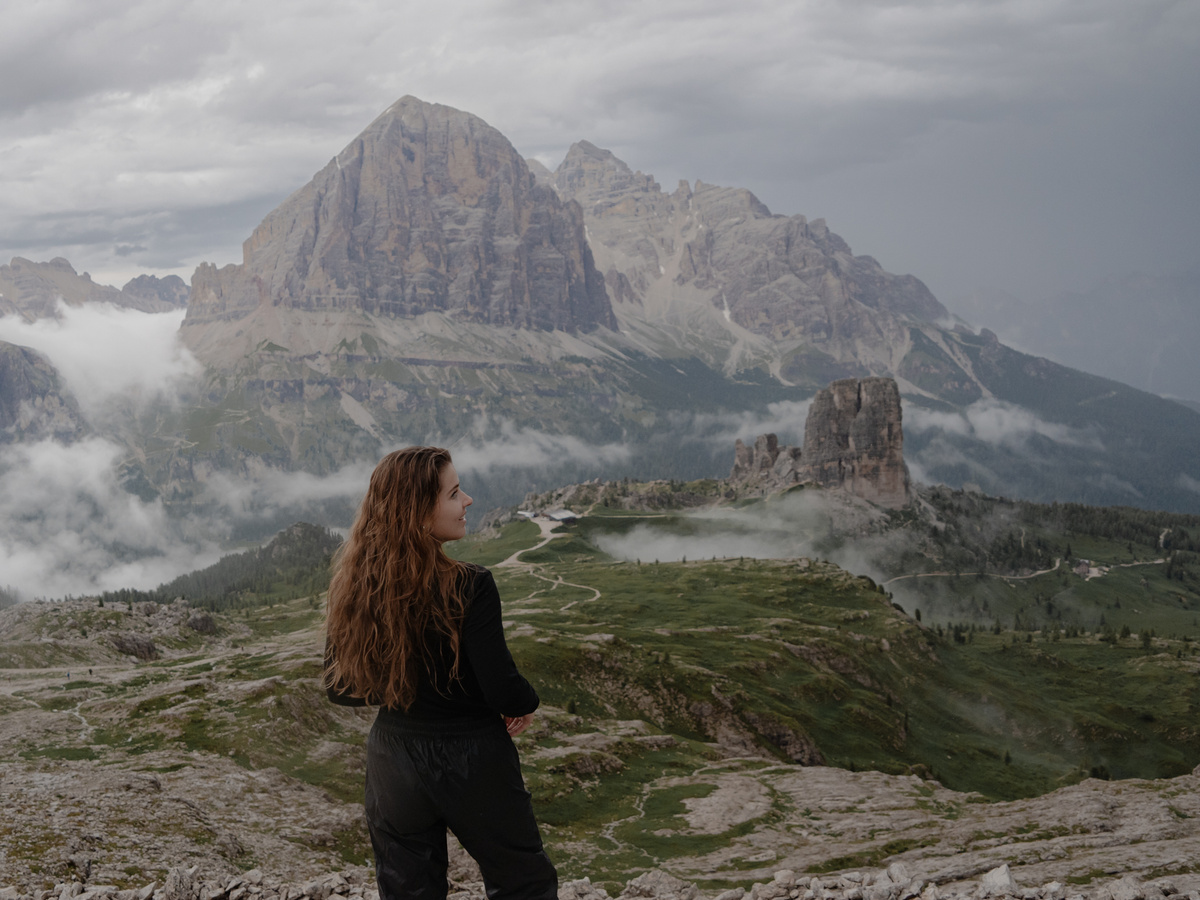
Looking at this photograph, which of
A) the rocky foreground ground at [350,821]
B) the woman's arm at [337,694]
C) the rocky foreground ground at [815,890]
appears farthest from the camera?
the rocky foreground ground at [350,821]

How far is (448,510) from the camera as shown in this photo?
10336mm

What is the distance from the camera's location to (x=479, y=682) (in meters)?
9.96

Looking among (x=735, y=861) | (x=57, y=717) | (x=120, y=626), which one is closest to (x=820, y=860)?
(x=735, y=861)

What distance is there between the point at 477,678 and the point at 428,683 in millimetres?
595

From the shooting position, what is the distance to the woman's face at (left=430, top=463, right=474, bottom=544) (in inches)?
404

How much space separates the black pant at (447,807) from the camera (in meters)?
10.1

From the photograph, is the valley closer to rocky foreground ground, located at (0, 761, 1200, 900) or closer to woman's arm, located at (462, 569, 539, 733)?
rocky foreground ground, located at (0, 761, 1200, 900)

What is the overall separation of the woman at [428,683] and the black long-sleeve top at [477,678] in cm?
2

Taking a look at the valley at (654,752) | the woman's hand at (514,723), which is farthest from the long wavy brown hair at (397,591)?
the valley at (654,752)

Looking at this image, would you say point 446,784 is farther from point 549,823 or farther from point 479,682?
point 549,823

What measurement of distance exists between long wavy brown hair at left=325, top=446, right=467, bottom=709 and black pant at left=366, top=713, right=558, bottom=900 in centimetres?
66

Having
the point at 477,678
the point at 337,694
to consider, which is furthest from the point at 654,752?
the point at 477,678

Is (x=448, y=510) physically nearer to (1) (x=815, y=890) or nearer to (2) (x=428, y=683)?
(2) (x=428, y=683)

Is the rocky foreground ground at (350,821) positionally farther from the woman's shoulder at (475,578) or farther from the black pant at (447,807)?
the woman's shoulder at (475,578)
